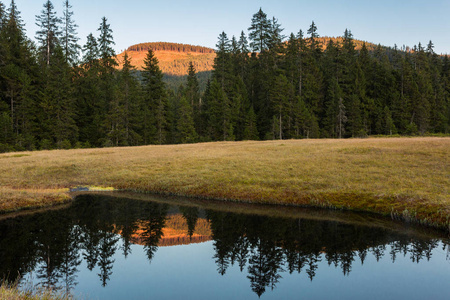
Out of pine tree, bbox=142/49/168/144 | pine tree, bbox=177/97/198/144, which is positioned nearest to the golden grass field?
pine tree, bbox=142/49/168/144

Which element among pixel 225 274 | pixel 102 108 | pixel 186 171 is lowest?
pixel 225 274

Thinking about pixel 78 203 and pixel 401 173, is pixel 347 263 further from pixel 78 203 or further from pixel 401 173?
A: pixel 78 203

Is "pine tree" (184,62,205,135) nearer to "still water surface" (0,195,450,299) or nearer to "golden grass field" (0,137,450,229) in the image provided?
"golden grass field" (0,137,450,229)

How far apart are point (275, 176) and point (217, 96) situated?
189ft

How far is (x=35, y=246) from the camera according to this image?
586 inches

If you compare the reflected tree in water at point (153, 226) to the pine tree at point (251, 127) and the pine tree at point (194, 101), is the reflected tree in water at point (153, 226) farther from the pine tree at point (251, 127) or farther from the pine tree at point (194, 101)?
the pine tree at point (194, 101)

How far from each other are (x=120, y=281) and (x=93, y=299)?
159 centimetres

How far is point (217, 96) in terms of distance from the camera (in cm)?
8212

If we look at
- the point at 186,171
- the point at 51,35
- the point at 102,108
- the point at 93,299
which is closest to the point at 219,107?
the point at 102,108

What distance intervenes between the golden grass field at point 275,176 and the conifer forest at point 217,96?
27.0 meters

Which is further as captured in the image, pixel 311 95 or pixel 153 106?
pixel 311 95

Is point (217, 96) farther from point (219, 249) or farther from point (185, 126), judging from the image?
point (219, 249)

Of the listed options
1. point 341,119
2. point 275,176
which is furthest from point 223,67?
point 275,176

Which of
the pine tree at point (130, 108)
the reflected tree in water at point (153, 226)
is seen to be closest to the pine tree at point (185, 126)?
the pine tree at point (130, 108)
